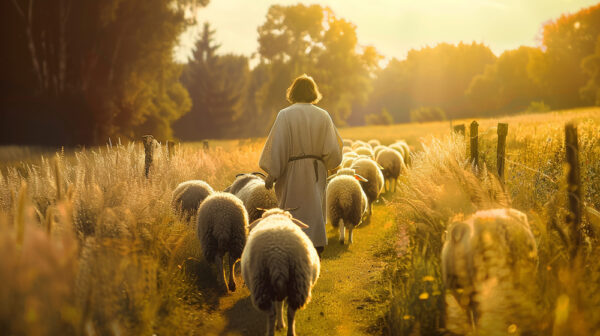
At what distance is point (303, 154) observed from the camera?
577cm

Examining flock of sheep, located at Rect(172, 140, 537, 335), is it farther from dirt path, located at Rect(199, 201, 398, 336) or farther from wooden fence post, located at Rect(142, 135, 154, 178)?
wooden fence post, located at Rect(142, 135, 154, 178)

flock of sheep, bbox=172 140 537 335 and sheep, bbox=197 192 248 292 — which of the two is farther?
sheep, bbox=197 192 248 292

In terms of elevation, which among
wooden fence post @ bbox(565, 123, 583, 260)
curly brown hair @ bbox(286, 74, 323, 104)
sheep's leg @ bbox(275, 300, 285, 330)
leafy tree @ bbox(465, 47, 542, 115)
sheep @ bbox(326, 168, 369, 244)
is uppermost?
leafy tree @ bbox(465, 47, 542, 115)

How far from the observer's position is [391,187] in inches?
603

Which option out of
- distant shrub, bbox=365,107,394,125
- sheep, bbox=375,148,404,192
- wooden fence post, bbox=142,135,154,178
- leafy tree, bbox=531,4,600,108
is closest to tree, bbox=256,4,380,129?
distant shrub, bbox=365,107,394,125

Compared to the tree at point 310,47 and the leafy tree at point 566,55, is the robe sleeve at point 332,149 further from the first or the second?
the leafy tree at point 566,55

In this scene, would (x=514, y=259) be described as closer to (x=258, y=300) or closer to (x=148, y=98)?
(x=258, y=300)

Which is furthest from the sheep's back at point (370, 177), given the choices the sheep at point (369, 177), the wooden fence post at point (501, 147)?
the wooden fence post at point (501, 147)

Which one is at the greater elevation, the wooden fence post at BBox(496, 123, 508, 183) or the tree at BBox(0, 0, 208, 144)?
the tree at BBox(0, 0, 208, 144)

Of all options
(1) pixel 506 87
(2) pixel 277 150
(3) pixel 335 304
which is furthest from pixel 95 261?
(1) pixel 506 87

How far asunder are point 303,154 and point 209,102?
47.2 m

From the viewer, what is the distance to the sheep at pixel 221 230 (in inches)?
221

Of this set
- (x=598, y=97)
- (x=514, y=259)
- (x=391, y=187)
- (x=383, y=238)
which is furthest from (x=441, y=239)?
(x=598, y=97)

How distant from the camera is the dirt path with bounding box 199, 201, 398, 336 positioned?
4.64 m
